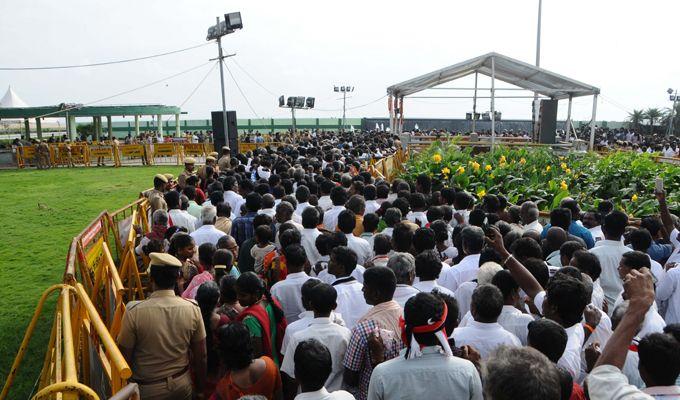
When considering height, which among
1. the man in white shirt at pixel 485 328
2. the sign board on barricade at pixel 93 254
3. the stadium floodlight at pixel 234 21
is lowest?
the sign board on barricade at pixel 93 254

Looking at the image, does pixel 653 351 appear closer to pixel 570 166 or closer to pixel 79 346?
pixel 79 346

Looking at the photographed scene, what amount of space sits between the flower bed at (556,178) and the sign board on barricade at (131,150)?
1982cm

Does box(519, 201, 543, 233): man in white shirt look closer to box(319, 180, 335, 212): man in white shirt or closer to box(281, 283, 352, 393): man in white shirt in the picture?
box(319, 180, 335, 212): man in white shirt

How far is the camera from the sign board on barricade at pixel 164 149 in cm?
2900

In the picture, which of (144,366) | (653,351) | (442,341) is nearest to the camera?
(653,351)

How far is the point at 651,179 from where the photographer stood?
11344mm

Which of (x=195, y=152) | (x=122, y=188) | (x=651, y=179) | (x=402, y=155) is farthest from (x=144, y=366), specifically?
(x=195, y=152)

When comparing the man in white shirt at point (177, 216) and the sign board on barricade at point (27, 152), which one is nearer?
the man in white shirt at point (177, 216)

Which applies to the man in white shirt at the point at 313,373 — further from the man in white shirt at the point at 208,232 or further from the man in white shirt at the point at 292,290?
the man in white shirt at the point at 208,232

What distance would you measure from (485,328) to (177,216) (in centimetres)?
558

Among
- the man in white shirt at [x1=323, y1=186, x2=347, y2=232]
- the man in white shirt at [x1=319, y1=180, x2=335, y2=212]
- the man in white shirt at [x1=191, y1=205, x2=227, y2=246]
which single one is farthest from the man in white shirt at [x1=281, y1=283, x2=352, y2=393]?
the man in white shirt at [x1=319, y1=180, x2=335, y2=212]

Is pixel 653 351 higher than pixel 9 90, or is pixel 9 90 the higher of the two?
pixel 9 90

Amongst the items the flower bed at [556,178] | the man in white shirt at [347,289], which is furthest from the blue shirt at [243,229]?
the flower bed at [556,178]

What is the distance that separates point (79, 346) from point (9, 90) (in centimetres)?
4222
